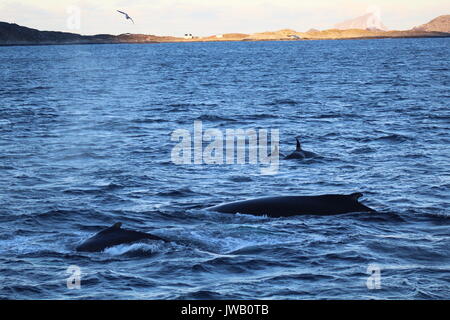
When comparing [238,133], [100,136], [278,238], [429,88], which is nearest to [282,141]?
[238,133]

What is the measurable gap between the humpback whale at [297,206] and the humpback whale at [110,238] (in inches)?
123

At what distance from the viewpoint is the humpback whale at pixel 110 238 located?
13.8m

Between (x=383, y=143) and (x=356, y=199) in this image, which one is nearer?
(x=356, y=199)

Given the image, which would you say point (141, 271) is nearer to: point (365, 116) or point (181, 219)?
point (181, 219)

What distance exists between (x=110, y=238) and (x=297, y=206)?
15.8 feet

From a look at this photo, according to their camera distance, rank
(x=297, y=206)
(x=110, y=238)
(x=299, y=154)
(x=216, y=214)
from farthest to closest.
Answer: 1. (x=299, y=154)
2. (x=297, y=206)
3. (x=216, y=214)
4. (x=110, y=238)

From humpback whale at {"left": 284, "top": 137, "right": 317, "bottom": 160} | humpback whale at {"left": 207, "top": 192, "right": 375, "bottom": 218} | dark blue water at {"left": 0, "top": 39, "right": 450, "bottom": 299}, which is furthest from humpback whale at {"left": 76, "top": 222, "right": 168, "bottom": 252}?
humpback whale at {"left": 284, "top": 137, "right": 317, "bottom": 160}

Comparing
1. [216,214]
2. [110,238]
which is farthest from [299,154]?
[110,238]

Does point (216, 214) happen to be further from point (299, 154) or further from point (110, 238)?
point (299, 154)

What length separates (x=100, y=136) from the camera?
106 ft

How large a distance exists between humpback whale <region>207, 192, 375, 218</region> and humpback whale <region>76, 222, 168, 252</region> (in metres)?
3.11

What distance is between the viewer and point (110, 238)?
13.9 meters

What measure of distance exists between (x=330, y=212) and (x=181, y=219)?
3.37m

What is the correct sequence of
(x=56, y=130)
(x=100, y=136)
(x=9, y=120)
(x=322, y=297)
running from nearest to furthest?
(x=322, y=297) → (x=100, y=136) → (x=56, y=130) → (x=9, y=120)
